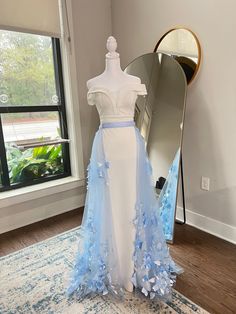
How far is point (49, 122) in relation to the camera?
2.66m

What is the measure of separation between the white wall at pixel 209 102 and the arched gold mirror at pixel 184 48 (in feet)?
0.16

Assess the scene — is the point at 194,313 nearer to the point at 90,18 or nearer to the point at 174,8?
the point at 174,8

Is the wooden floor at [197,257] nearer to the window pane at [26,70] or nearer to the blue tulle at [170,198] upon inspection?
the blue tulle at [170,198]

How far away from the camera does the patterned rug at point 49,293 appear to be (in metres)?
1.45

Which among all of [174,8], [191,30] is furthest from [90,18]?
[191,30]

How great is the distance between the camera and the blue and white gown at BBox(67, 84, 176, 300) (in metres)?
1.47

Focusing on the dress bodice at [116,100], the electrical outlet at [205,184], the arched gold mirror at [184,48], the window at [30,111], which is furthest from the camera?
the window at [30,111]

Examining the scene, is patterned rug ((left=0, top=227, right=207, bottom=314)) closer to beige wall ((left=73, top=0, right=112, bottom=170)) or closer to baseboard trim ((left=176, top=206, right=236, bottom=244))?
baseboard trim ((left=176, top=206, right=236, bottom=244))

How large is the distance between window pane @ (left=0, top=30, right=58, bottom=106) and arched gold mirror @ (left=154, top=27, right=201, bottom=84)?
3.80ft

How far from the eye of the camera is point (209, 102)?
2.10 meters

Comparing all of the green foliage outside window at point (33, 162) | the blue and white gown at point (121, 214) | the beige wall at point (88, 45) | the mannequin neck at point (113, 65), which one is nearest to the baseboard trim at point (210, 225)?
the blue and white gown at point (121, 214)

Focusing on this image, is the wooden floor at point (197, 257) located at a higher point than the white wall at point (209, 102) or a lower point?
lower

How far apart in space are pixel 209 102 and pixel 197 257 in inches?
49.6

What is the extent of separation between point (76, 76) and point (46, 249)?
68.2 inches
